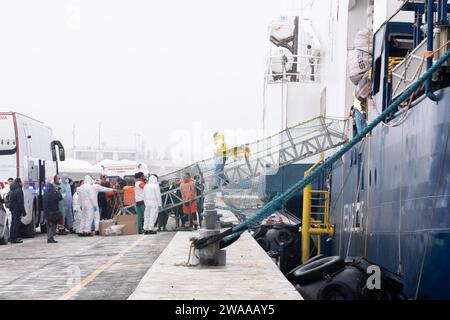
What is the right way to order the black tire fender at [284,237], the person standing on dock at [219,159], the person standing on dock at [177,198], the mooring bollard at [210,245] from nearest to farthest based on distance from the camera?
1. the mooring bollard at [210,245]
2. the black tire fender at [284,237]
3. the person standing on dock at [219,159]
4. the person standing on dock at [177,198]

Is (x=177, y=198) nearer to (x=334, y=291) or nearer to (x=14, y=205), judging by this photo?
(x=14, y=205)

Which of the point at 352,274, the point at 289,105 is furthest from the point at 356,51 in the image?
the point at 289,105

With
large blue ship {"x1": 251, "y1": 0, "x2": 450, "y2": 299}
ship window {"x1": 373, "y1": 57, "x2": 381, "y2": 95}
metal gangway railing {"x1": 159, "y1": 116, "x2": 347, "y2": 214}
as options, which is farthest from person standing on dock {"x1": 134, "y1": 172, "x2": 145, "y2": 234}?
ship window {"x1": 373, "y1": 57, "x2": 381, "y2": 95}

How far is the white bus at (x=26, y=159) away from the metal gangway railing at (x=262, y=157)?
3429 millimetres

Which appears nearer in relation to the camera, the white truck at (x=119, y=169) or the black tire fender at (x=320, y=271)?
the black tire fender at (x=320, y=271)

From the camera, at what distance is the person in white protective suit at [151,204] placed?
20.4 metres

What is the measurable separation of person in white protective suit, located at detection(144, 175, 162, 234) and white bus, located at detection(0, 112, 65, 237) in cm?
296

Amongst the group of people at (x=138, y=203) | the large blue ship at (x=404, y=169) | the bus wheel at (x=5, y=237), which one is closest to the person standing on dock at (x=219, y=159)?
the group of people at (x=138, y=203)

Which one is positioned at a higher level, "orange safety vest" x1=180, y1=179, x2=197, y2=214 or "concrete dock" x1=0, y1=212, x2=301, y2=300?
"orange safety vest" x1=180, y1=179, x2=197, y2=214

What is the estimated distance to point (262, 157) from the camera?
70.2 ft

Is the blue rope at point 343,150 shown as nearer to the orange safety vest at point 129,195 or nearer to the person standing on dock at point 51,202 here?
the person standing on dock at point 51,202

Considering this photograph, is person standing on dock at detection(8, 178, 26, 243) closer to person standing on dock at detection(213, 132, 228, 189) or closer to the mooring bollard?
person standing on dock at detection(213, 132, 228, 189)

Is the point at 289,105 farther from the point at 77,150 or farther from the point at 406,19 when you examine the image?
the point at 77,150

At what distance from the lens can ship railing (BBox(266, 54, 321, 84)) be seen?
25656 millimetres
